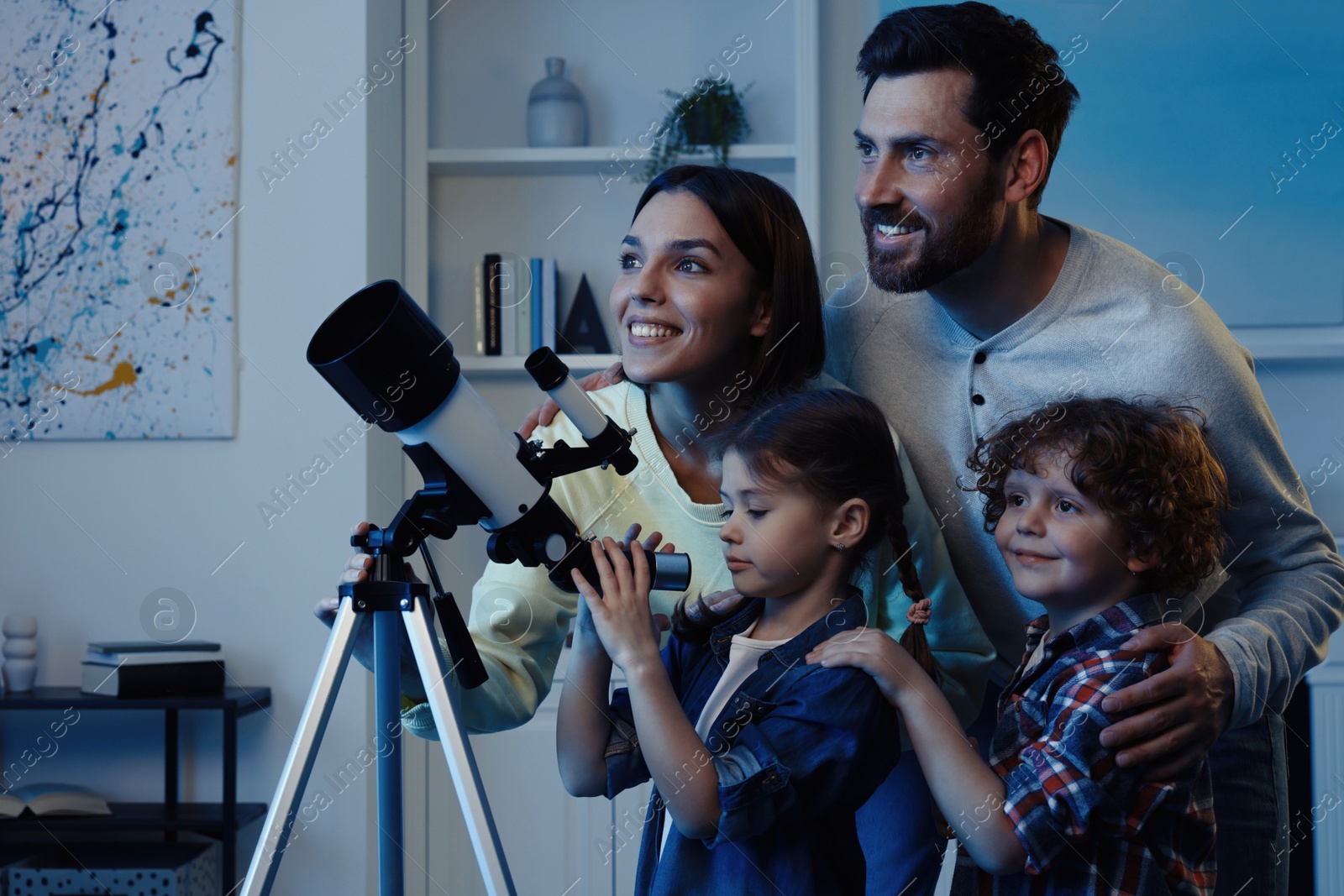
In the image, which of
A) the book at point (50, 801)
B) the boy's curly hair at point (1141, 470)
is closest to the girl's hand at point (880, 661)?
the boy's curly hair at point (1141, 470)

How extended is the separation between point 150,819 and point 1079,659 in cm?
220

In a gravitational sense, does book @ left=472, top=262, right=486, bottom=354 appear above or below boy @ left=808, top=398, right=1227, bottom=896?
above

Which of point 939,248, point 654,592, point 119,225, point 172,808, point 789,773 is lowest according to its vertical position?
point 172,808

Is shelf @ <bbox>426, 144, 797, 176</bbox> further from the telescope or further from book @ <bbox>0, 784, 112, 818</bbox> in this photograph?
the telescope

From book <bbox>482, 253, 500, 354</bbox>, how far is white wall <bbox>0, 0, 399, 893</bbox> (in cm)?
40

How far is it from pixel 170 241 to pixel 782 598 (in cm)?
210

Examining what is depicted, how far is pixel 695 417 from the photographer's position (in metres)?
1.45

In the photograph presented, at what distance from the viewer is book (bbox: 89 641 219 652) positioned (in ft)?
8.28

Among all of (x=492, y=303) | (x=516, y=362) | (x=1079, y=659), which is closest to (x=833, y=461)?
(x=1079, y=659)

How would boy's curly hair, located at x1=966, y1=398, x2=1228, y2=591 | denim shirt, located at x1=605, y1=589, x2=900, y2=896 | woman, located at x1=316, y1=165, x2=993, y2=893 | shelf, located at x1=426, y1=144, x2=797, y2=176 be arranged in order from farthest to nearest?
1. shelf, located at x1=426, y1=144, x2=797, y2=176
2. woman, located at x1=316, y1=165, x2=993, y2=893
3. boy's curly hair, located at x1=966, y1=398, x2=1228, y2=591
4. denim shirt, located at x1=605, y1=589, x2=900, y2=896

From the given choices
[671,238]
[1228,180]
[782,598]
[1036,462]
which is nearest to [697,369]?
[671,238]

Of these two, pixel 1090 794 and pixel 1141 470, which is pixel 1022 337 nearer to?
pixel 1141 470

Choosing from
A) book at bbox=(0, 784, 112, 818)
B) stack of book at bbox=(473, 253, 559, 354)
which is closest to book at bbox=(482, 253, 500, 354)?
stack of book at bbox=(473, 253, 559, 354)

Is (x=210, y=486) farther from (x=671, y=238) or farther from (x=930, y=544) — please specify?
(x=930, y=544)
